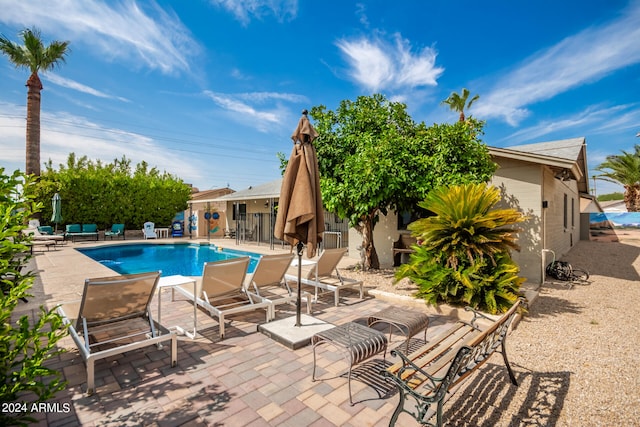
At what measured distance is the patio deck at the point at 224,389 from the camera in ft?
8.74

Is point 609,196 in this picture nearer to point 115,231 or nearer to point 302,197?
point 302,197

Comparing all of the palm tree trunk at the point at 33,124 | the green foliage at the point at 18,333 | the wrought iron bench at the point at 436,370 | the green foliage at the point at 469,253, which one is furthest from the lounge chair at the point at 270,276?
the palm tree trunk at the point at 33,124

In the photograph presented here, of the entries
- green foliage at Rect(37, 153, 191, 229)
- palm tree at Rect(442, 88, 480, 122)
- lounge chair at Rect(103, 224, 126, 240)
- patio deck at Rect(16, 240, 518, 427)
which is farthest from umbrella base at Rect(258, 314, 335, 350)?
palm tree at Rect(442, 88, 480, 122)

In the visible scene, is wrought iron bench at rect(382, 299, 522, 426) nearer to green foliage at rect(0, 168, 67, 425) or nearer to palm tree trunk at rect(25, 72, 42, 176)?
green foliage at rect(0, 168, 67, 425)

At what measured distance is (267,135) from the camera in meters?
33.0

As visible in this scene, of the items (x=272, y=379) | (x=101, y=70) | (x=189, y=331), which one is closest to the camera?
(x=272, y=379)

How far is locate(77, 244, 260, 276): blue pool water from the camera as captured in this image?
12667 millimetres

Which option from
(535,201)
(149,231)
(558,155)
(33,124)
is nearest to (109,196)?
(149,231)

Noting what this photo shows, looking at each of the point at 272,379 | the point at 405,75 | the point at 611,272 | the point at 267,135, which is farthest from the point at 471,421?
the point at 267,135

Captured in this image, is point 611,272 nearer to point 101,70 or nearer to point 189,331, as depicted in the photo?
point 189,331

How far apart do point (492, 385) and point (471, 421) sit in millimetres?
832

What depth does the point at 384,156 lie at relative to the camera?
782 cm

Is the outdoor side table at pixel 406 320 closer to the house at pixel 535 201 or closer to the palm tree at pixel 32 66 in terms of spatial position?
the house at pixel 535 201

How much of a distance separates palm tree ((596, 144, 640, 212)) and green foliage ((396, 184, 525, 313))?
2833cm
